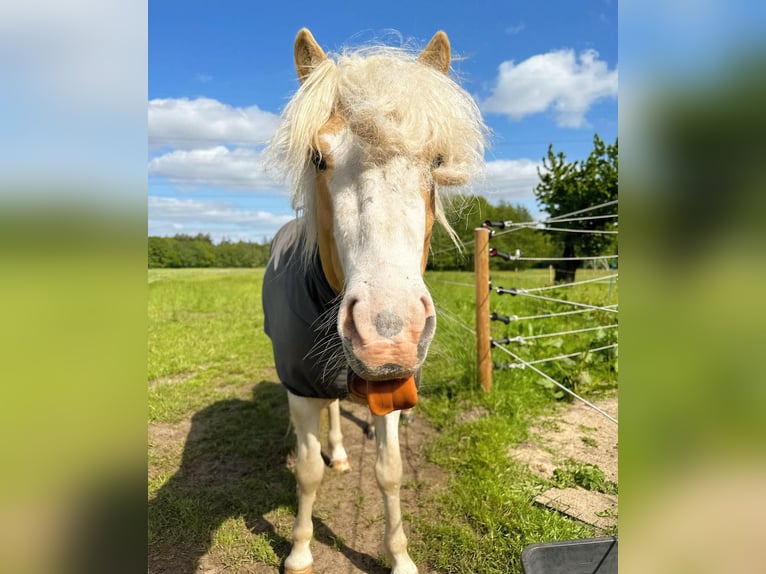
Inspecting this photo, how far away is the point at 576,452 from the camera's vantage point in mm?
3420

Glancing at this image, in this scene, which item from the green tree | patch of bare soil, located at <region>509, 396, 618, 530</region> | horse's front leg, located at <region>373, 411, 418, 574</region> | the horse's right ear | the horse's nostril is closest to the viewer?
the horse's nostril

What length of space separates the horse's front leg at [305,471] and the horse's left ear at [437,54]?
199 centimetres

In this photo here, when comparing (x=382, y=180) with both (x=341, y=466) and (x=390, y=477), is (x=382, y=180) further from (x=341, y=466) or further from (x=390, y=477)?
(x=341, y=466)

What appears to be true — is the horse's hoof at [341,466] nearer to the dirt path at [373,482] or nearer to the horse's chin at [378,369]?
the dirt path at [373,482]

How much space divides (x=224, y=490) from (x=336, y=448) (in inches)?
36.9

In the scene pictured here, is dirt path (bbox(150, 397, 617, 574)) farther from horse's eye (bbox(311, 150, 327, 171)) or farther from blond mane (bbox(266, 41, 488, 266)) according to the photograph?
horse's eye (bbox(311, 150, 327, 171))

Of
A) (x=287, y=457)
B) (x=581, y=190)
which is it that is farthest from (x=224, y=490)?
(x=581, y=190)

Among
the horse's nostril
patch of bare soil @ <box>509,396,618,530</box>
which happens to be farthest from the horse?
patch of bare soil @ <box>509,396,618,530</box>

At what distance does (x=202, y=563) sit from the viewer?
250 cm

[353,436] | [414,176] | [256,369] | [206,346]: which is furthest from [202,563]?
[206,346]

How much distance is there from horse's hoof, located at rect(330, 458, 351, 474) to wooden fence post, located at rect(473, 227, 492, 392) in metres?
1.81

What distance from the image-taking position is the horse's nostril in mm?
1261
